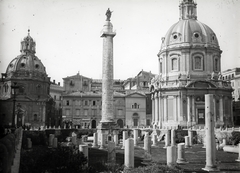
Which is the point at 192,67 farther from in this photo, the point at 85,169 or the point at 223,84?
the point at 85,169

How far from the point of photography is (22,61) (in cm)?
7044

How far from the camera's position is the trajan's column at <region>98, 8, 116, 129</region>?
1682 inches

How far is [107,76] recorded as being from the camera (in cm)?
4300

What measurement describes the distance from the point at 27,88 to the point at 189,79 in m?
33.3

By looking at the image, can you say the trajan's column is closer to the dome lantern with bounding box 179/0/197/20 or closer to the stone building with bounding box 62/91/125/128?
the dome lantern with bounding box 179/0/197/20

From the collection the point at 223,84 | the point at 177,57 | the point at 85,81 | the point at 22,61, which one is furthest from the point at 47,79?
the point at 223,84

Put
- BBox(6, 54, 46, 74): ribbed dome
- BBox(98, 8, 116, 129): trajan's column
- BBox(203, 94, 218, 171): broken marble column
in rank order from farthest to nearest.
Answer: BBox(6, 54, 46, 74): ribbed dome < BBox(98, 8, 116, 129): trajan's column < BBox(203, 94, 218, 171): broken marble column

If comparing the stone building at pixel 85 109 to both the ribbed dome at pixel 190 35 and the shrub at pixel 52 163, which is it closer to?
the ribbed dome at pixel 190 35

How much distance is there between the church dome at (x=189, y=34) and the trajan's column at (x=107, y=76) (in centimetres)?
1989

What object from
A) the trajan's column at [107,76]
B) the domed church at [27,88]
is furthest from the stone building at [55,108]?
the trajan's column at [107,76]

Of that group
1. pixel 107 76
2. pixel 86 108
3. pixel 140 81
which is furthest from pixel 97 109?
pixel 107 76

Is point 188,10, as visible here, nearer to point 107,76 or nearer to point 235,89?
point 235,89

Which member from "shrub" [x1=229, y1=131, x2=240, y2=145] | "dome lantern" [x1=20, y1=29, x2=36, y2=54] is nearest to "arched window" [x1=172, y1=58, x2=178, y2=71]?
"shrub" [x1=229, y1=131, x2=240, y2=145]

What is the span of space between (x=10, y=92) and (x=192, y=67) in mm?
36352
